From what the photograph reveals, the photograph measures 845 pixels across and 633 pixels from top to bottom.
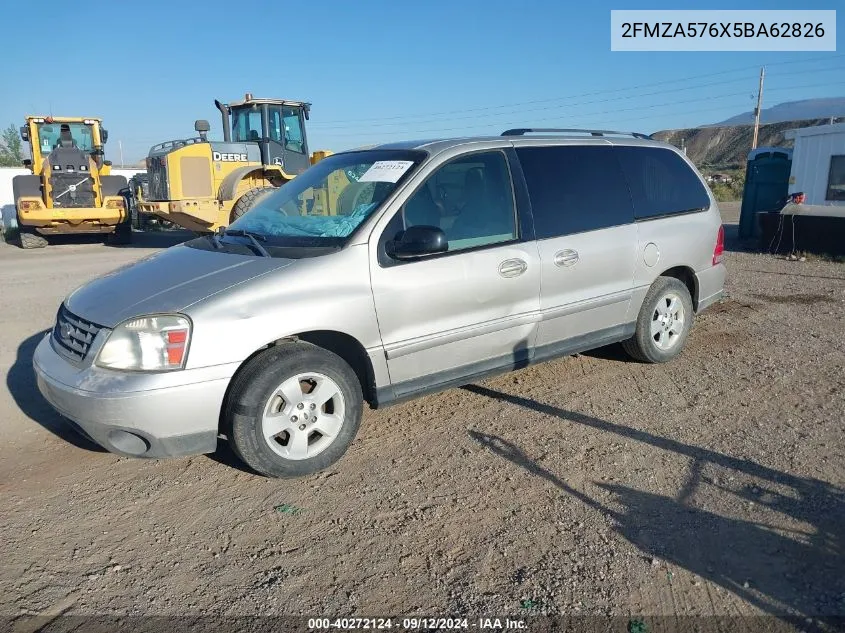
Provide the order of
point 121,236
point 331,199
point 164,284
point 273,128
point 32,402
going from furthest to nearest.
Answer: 1. point 121,236
2. point 273,128
3. point 32,402
4. point 331,199
5. point 164,284

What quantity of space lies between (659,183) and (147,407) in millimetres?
4251

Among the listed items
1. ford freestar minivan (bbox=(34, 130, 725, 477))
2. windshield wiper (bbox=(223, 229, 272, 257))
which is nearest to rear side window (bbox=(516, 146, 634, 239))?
ford freestar minivan (bbox=(34, 130, 725, 477))

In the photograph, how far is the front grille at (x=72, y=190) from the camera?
15430mm

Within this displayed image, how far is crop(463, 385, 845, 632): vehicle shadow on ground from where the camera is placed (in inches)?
102

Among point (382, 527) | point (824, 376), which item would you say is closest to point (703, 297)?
point (824, 376)

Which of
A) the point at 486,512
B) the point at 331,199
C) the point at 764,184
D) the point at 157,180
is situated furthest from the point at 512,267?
the point at 157,180

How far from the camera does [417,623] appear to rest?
8.20ft

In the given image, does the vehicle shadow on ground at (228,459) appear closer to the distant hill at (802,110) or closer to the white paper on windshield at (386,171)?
the white paper on windshield at (386,171)

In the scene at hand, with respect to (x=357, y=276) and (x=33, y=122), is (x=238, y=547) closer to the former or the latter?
(x=357, y=276)

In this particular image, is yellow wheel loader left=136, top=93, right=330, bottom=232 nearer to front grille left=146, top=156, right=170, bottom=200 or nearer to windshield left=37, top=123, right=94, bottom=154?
front grille left=146, top=156, right=170, bottom=200

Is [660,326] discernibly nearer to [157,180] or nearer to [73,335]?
[73,335]

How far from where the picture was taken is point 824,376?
5.02 metres

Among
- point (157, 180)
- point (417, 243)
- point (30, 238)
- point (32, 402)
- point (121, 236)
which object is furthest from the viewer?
point (121, 236)

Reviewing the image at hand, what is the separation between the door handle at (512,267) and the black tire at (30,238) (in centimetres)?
1531
